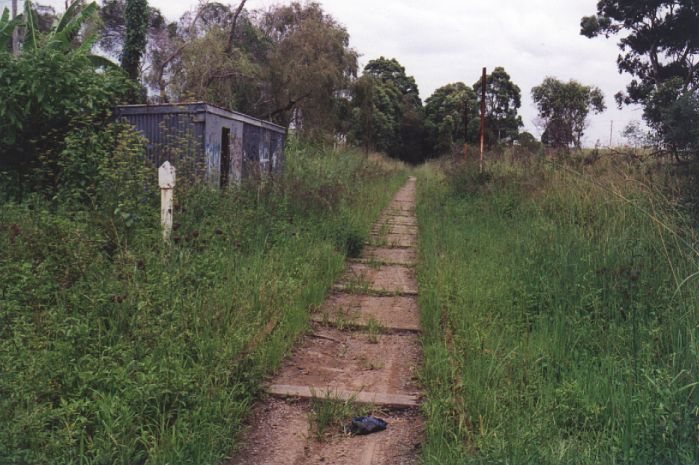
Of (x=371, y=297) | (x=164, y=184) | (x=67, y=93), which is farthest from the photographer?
(x=67, y=93)

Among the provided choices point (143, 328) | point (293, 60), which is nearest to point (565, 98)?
point (293, 60)

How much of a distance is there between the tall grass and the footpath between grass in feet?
4.39

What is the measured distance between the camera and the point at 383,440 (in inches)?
143

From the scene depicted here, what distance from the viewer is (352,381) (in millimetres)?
4512

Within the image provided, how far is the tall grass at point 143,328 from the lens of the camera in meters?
3.24

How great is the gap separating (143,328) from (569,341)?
3268mm

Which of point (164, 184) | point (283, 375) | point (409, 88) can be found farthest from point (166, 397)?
point (409, 88)

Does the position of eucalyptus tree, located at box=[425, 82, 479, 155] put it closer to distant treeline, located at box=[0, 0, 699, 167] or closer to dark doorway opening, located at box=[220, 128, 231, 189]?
distant treeline, located at box=[0, 0, 699, 167]

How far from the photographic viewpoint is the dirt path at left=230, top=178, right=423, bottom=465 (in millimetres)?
3504

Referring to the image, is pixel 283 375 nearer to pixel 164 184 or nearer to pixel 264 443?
pixel 264 443

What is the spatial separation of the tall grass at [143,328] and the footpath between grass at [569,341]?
1.34 metres

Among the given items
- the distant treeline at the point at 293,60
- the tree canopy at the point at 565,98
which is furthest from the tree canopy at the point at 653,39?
the tree canopy at the point at 565,98

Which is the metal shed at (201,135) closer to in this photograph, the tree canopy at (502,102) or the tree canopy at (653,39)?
the tree canopy at (653,39)

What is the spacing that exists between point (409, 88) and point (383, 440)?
60989 mm
